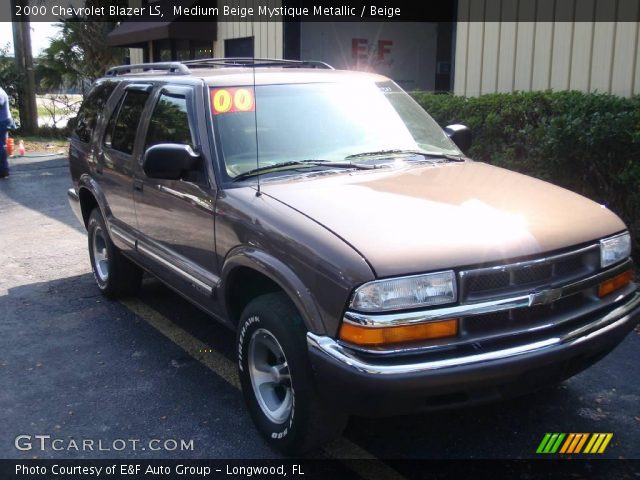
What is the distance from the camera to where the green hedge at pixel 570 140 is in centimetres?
602

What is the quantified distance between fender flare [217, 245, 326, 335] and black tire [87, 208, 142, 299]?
2267 mm

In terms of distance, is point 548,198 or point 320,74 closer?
point 548,198

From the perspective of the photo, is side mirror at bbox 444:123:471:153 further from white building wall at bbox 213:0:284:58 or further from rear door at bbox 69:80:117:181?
white building wall at bbox 213:0:284:58

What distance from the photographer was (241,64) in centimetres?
578

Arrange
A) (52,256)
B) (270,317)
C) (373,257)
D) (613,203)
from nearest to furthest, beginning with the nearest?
(373,257), (270,317), (613,203), (52,256)

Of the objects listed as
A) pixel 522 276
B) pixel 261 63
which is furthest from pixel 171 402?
pixel 261 63

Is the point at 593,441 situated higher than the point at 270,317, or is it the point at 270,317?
the point at 270,317

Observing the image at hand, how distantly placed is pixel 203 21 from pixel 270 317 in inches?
510

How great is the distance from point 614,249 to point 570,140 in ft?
10.4

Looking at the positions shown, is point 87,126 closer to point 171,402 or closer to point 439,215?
point 171,402

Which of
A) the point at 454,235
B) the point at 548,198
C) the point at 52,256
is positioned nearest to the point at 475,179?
the point at 548,198

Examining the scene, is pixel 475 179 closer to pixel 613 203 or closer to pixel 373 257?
pixel 373 257

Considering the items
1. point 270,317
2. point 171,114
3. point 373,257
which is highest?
point 171,114

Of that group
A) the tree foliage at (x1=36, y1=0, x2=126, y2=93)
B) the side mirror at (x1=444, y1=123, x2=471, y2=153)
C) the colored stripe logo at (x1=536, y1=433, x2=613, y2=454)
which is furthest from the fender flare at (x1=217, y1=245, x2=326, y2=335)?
the tree foliage at (x1=36, y1=0, x2=126, y2=93)
